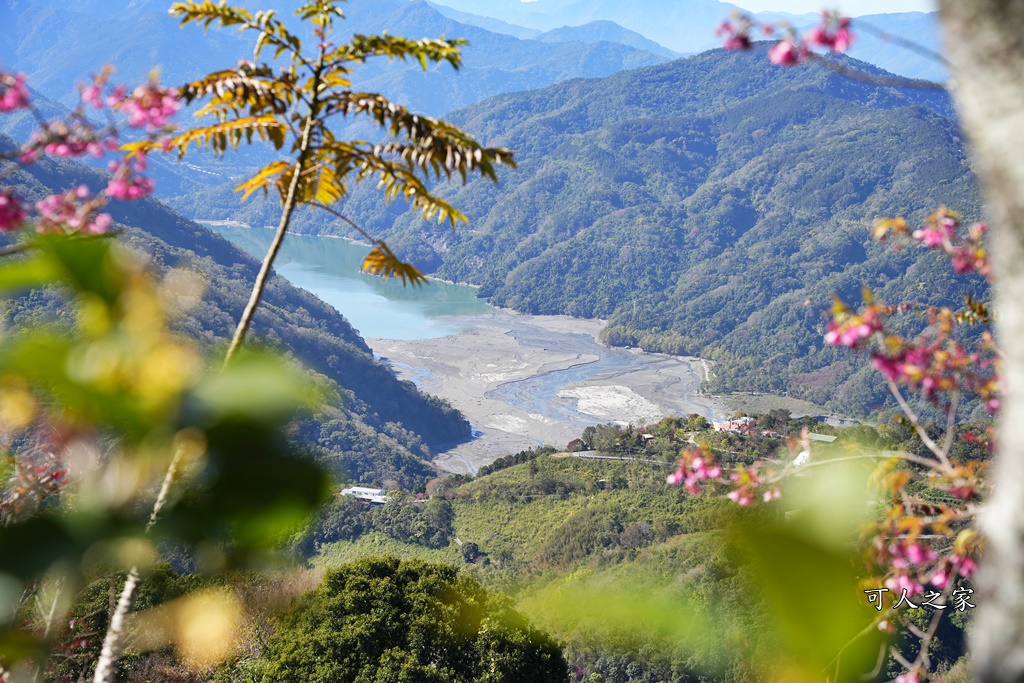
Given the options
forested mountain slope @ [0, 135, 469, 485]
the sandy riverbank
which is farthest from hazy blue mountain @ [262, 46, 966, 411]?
forested mountain slope @ [0, 135, 469, 485]

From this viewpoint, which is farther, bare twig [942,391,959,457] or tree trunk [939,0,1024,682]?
bare twig [942,391,959,457]

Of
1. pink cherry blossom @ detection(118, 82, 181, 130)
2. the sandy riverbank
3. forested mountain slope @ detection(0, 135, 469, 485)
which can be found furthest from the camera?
the sandy riverbank

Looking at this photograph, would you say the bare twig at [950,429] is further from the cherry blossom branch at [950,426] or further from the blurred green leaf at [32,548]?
the blurred green leaf at [32,548]

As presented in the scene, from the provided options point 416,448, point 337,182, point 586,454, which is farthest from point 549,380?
point 337,182

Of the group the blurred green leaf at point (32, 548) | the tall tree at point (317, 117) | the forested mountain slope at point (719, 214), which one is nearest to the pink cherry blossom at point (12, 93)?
the tall tree at point (317, 117)

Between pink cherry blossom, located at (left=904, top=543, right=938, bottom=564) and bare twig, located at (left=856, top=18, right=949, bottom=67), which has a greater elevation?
bare twig, located at (left=856, top=18, right=949, bottom=67)

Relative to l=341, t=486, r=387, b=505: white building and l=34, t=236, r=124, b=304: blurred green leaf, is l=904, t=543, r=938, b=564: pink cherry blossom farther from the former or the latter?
l=341, t=486, r=387, b=505: white building

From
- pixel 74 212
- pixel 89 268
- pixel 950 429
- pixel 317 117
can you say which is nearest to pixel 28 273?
pixel 89 268

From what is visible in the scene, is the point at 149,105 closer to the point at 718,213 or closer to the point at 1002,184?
the point at 1002,184
